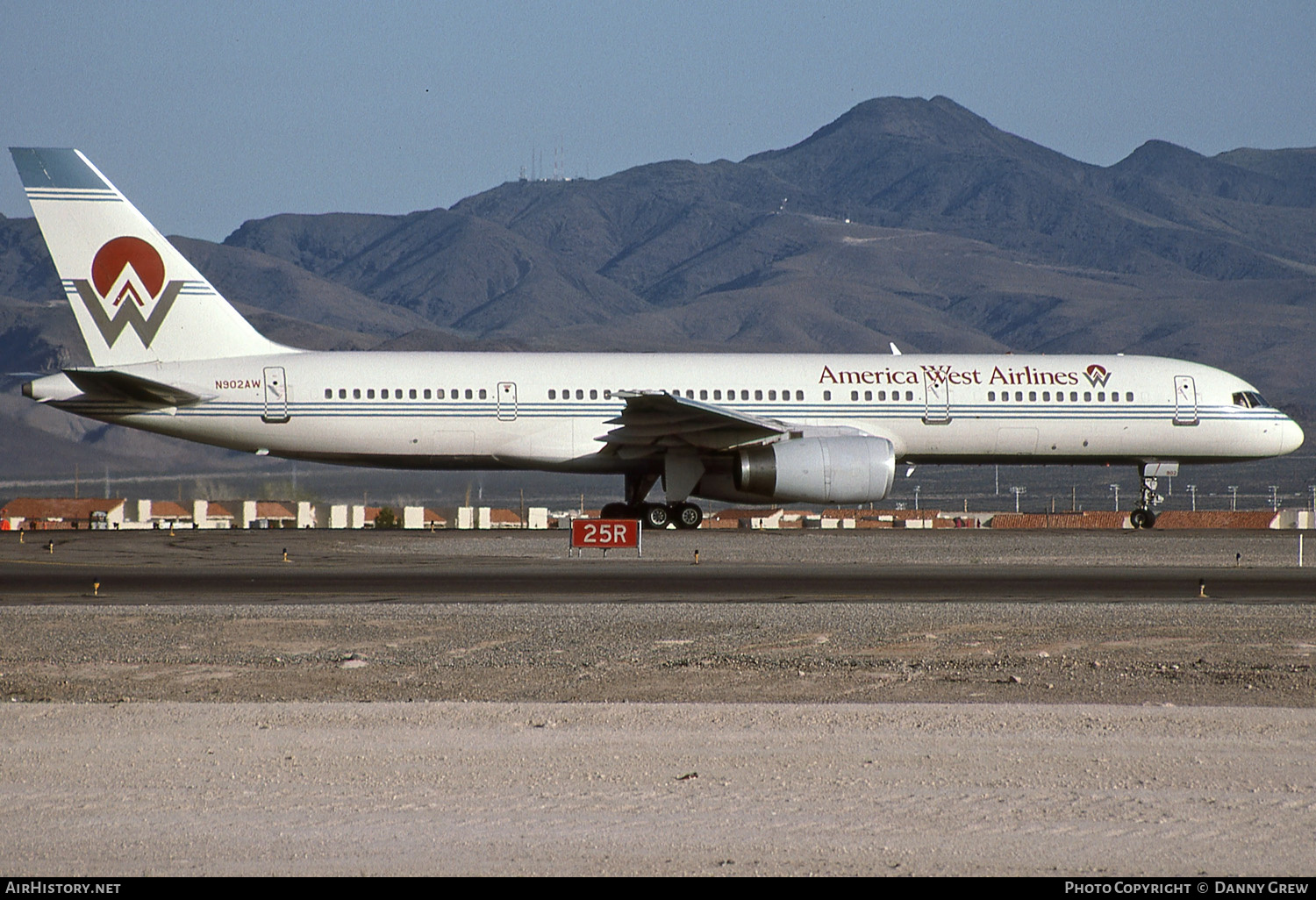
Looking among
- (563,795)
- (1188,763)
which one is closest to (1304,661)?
(1188,763)

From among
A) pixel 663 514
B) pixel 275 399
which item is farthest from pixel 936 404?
pixel 275 399

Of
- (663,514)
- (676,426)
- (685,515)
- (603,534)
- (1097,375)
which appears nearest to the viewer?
(603,534)

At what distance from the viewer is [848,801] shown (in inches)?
289

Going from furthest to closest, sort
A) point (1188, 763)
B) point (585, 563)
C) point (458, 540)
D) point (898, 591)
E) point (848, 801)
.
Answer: point (458, 540) < point (585, 563) < point (898, 591) < point (1188, 763) < point (848, 801)

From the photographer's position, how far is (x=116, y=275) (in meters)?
28.1

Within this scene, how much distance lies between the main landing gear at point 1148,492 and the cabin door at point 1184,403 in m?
1.13

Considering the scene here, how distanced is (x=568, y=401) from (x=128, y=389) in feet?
26.3

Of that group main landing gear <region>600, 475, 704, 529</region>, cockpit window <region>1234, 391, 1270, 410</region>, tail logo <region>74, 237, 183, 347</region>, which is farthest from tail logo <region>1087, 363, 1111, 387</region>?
tail logo <region>74, 237, 183, 347</region>

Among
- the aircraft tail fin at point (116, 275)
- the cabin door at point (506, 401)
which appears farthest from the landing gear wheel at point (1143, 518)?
the aircraft tail fin at point (116, 275)

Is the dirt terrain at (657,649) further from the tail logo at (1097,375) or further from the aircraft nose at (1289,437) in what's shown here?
the aircraft nose at (1289,437)

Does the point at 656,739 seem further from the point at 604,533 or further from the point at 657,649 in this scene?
the point at 604,533

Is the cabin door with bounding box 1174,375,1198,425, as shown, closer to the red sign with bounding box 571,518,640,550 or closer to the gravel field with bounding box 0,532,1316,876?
the red sign with bounding box 571,518,640,550
